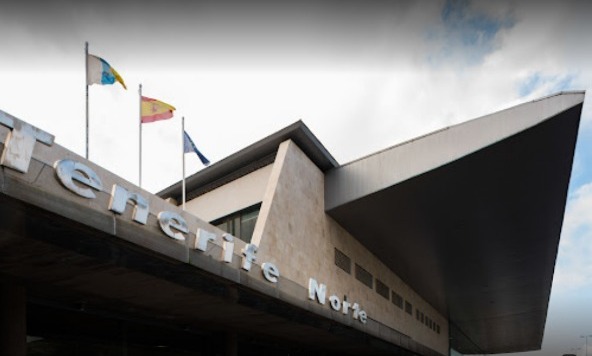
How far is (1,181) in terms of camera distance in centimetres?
790

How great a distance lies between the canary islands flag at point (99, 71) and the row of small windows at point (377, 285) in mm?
12798

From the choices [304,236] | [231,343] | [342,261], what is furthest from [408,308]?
[231,343]

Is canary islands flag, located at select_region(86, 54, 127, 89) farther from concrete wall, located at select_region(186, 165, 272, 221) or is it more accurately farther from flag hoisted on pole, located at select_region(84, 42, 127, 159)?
concrete wall, located at select_region(186, 165, 272, 221)

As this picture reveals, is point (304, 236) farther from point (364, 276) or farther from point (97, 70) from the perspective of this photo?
point (97, 70)

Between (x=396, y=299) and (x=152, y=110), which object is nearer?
(x=152, y=110)

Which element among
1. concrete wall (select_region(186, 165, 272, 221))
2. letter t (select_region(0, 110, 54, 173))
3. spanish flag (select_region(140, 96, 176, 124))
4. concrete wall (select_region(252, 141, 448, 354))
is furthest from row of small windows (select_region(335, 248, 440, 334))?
letter t (select_region(0, 110, 54, 173))

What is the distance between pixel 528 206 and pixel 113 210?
2007 cm

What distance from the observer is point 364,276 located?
26891 millimetres

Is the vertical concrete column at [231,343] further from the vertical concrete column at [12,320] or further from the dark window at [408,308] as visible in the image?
the dark window at [408,308]

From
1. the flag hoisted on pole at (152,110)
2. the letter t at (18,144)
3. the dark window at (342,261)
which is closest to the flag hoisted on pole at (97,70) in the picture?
the flag hoisted on pole at (152,110)

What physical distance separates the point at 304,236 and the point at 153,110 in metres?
7.43

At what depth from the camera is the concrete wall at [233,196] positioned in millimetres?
22859

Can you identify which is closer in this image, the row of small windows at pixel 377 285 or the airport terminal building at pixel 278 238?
the airport terminal building at pixel 278 238

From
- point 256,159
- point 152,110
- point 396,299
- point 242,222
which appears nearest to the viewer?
point 152,110
